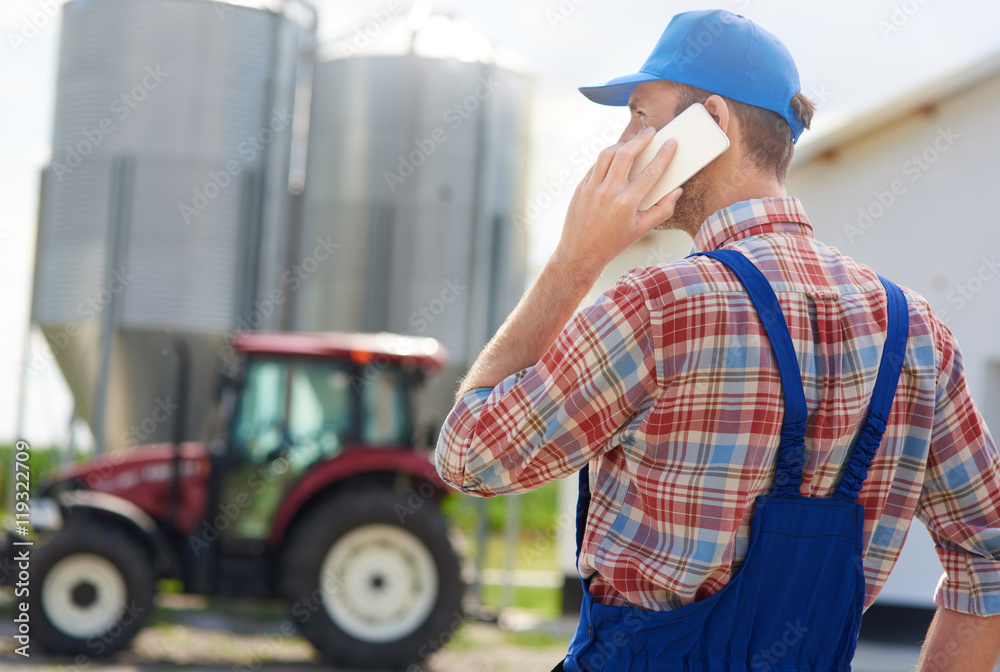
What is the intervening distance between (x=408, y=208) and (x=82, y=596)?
498 centimetres

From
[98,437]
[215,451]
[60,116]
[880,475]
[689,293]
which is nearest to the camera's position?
[689,293]

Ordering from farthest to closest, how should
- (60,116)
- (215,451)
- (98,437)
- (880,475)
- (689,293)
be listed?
(60,116)
(98,437)
(215,451)
(880,475)
(689,293)

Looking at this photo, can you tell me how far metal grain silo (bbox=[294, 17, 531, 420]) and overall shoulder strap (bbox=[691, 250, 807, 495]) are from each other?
8678mm

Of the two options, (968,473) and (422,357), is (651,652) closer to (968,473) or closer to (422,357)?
(968,473)

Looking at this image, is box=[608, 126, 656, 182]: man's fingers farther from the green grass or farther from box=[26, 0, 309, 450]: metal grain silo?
box=[26, 0, 309, 450]: metal grain silo

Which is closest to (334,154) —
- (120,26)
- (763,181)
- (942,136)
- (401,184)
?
(401,184)

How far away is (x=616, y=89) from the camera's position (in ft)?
4.87

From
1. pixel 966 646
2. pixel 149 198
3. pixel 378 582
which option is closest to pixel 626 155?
pixel 966 646

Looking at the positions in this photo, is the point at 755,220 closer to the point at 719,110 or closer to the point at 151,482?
the point at 719,110

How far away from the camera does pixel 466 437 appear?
47.6 inches

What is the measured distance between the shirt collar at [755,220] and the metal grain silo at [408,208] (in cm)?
852

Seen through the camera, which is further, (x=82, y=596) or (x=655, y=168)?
(x=82, y=596)

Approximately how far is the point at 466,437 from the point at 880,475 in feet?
1.81

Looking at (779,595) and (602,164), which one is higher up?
(602,164)
